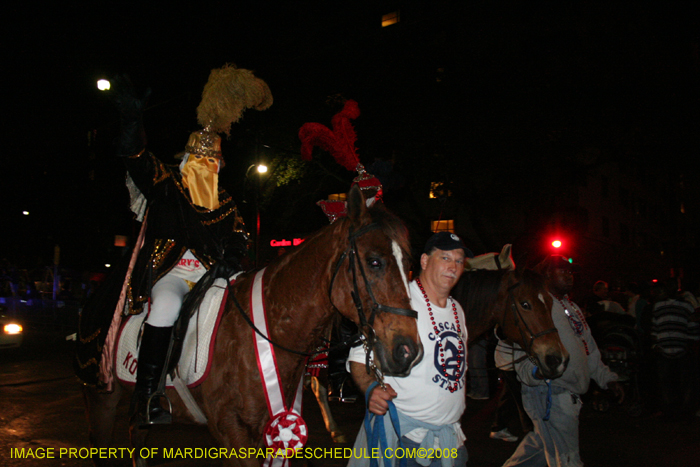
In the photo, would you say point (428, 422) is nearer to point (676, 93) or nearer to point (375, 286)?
point (375, 286)

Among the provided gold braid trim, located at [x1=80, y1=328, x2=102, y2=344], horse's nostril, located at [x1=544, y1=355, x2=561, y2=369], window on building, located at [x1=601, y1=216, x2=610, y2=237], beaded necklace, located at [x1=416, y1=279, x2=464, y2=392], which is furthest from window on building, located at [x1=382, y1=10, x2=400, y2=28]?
beaded necklace, located at [x1=416, y1=279, x2=464, y2=392]

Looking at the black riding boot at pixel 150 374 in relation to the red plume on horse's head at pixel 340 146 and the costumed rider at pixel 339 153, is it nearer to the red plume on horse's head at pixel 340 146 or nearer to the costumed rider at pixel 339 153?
the costumed rider at pixel 339 153

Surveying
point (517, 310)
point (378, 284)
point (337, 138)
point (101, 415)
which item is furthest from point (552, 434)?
point (101, 415)

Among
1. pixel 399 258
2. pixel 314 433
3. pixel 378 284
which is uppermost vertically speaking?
pixel 399 258

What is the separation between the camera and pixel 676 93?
44.2ft

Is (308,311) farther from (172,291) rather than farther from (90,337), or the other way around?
(90,337)

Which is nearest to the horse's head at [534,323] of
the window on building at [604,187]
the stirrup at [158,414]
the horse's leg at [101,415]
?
the stirrup at [158,414]

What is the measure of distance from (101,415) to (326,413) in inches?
124

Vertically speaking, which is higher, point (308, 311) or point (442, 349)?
point (308, 311)

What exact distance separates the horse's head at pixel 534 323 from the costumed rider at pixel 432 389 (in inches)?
60.0

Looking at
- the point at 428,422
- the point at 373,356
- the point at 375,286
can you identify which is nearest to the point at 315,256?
the point at 375,286

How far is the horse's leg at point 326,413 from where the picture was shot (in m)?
6.63

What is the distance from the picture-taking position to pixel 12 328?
405 inches

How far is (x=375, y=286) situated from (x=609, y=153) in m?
14.4
